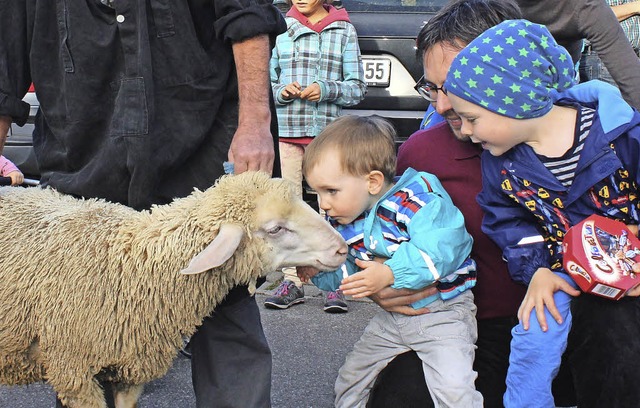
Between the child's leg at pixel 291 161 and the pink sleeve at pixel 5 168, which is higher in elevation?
the pink sleeve at pixel 5 168

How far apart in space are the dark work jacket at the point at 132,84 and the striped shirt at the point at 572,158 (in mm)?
924

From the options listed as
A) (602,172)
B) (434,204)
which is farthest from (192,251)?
(602,172)

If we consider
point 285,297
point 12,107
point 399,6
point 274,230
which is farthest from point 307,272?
point 399,6

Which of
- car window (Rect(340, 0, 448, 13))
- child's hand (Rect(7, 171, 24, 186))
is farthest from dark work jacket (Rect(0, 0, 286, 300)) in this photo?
car window (Rect(340, 0, 448, 13))

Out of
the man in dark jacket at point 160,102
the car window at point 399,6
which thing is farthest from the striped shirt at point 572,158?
the car window at point 399,6

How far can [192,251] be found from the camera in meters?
2.31

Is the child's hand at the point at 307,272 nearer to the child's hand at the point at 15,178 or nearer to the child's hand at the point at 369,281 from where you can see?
the child's hand at the point at 369,281

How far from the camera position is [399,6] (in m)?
5.46

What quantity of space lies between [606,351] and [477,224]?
0.56 m

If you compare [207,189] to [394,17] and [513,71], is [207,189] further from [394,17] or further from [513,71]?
[394,17]

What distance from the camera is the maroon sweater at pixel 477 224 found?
250cm

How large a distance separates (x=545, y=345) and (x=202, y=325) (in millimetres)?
1099

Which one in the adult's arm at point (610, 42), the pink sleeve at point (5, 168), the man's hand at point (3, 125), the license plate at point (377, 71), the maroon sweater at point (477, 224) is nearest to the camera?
the maroon sweater at point (477, 224)

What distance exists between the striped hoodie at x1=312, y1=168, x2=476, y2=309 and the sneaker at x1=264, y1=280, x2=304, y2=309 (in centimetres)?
201
